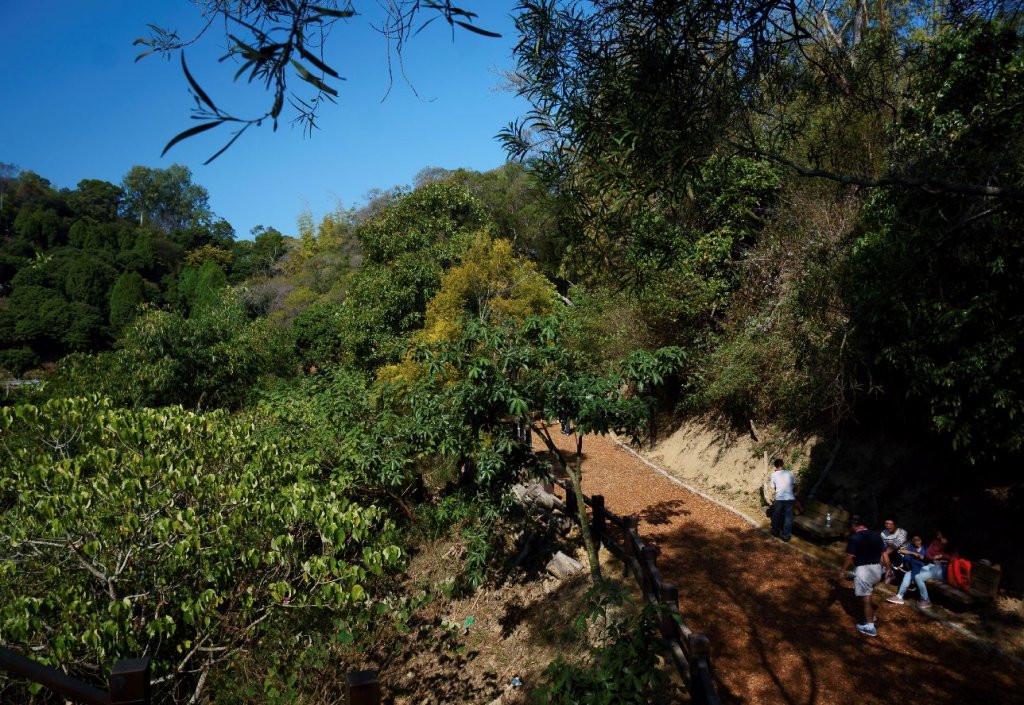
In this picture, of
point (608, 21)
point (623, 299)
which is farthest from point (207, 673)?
point (623, 299)

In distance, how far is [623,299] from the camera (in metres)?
16.1

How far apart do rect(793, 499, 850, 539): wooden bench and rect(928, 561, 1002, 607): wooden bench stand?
1834 mm

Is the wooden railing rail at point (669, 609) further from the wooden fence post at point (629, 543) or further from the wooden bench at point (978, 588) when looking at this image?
the wooden bench at point (978, 588)

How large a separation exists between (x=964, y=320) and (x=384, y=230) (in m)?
17.6

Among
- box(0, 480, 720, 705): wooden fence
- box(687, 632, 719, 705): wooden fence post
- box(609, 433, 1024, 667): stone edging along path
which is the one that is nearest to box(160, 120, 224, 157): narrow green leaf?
box(0, 480, 720, 705): wooden fence

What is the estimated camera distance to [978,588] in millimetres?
6562

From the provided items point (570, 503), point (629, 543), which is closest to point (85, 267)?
point (570, 503)

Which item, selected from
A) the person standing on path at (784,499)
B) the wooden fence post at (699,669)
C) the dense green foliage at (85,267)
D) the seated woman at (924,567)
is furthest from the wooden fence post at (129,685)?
the dense green foliage at (85,267)

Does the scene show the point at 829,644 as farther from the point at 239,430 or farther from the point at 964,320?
the point at 239,430

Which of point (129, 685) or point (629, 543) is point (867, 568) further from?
point (129, 685)

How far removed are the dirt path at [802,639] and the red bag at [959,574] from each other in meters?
0.50

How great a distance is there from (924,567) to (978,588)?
20.1 inches

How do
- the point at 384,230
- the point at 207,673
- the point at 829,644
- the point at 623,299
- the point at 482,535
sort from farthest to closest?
the point at 384,230, the point at 623,299, the point at 482,535, the point at 829,644, the point at 207,673

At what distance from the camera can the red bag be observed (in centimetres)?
664
